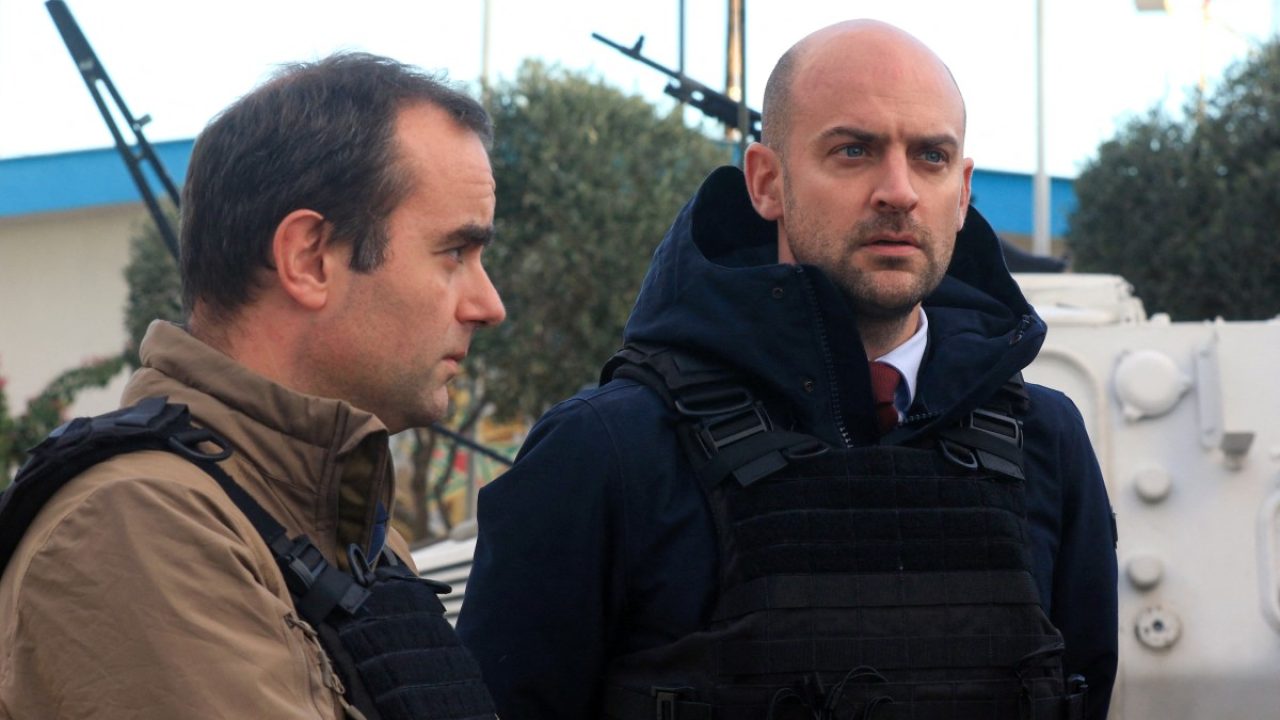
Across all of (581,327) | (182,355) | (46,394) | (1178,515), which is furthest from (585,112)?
(182,355)

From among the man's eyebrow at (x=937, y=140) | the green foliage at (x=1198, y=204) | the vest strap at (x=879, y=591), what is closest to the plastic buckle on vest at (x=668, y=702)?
the vest strap at (x=879, y=591)

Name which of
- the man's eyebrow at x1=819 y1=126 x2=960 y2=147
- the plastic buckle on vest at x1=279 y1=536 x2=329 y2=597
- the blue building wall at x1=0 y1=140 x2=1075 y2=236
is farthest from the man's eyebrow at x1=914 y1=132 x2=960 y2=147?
the blue building wall at x1=0 y1=140 x2=1075 y2=236

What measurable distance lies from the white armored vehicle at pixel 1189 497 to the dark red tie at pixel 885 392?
87.4 inches

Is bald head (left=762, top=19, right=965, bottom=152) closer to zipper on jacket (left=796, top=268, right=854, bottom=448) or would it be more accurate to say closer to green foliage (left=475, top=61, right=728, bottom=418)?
zipper on jacket (left=796, top=268, right=854, bottom=448)

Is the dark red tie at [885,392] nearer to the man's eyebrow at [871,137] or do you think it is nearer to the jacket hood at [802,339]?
the jacket hood at [802,339]

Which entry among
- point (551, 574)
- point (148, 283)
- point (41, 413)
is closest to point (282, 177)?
point (551, 574)

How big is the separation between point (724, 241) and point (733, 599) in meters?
0.78

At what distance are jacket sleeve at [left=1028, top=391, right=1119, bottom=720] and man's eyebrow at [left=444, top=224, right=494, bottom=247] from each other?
3.67 ft

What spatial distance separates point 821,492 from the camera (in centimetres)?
279

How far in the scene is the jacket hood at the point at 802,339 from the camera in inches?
112

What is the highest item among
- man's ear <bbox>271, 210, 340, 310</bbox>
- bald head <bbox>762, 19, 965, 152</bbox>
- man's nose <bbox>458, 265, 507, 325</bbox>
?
bald head <bbox>762, 19, 965, 152</bbox>

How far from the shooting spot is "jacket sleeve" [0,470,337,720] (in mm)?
1735

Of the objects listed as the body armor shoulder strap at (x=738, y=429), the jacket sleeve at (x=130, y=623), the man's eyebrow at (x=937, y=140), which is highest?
the man's eyebrow at (x=937, y=140)

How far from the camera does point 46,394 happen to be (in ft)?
45.5
